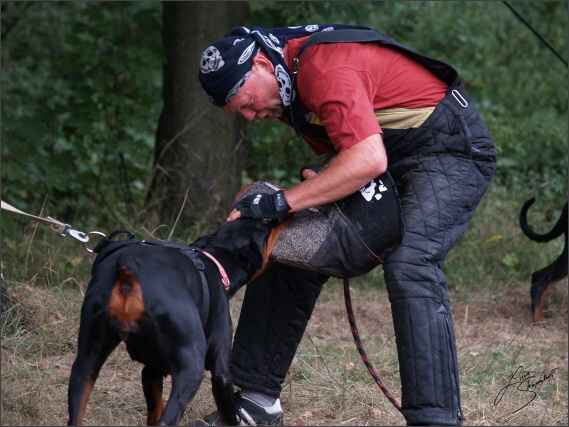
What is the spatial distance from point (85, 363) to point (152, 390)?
583 millimetres

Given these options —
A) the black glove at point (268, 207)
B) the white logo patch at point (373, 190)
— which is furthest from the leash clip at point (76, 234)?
the white logo patch at point (373, 190)

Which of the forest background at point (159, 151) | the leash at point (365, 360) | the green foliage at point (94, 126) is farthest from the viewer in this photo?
the green foliage at point (94, 126)

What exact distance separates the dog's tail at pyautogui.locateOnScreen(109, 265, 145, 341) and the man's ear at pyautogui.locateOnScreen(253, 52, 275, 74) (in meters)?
1.17

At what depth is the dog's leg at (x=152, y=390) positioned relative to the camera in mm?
3463

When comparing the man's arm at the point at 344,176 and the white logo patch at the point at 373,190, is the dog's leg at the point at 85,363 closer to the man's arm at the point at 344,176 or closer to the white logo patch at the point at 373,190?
the man's arm at the point at 344,176

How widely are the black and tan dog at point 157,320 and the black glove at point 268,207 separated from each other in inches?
13.6

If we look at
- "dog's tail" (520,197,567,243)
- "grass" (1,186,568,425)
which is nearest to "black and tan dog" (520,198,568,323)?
"dog's tail" (520,197,567,243)

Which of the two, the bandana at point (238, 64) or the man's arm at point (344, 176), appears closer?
the man's arm at point (344, 176)

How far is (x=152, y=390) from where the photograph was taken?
11.5ft

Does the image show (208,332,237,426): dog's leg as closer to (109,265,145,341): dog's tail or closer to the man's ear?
(109,265,145,341): dog's tail

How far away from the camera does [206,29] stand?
271 inches

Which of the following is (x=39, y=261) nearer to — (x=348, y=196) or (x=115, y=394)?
(x=115, y=394)

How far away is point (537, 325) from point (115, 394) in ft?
11.5

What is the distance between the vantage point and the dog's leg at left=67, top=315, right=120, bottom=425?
2965mm
